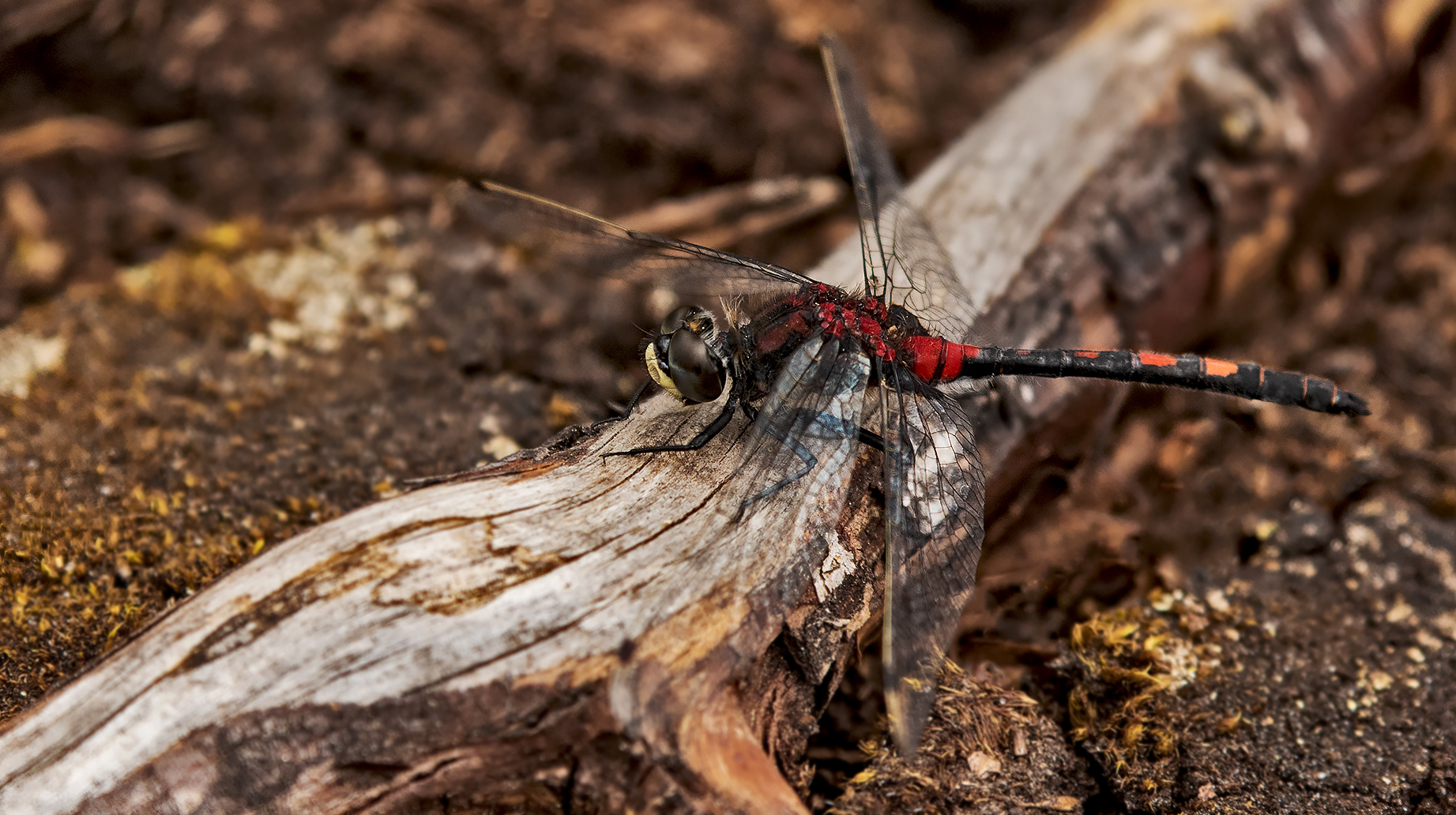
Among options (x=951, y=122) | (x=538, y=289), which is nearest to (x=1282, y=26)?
(x=951, y=122)

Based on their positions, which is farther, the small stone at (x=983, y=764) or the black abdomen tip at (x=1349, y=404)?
the black abdomen tip at (x=1349, y=404)

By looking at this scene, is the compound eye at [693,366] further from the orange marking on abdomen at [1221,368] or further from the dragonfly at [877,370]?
the orange marking on abdomen at [1221,368]

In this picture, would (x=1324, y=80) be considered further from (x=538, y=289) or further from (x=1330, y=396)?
(x=538, y=289)

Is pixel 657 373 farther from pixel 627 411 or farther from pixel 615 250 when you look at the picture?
pixel 615 250

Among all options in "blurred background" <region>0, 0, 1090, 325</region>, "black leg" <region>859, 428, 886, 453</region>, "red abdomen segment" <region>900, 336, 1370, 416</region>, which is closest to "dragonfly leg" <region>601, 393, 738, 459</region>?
"black leg" <region>859, 428, 886, 453</region>

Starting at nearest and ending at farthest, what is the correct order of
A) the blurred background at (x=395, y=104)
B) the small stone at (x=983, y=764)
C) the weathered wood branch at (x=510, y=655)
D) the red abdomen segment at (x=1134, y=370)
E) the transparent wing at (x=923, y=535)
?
the weathered wood branch at (x=510, y=655) → the transparent wing at (x=923, y=535) → the small stone at (x=983, y=764) → the red abdomen segment at (x=1134, y=370) → the blurred background at (x=395, y=104)

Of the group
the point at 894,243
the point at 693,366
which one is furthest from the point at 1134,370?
the point at 693,366

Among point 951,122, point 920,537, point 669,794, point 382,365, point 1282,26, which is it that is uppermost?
point 951,122

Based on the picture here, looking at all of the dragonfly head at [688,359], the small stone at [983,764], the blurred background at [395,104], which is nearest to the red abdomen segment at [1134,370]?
the dragonfly head at [688,359]

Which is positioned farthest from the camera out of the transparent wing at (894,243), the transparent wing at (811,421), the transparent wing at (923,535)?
the transparent wing at (894,243)
